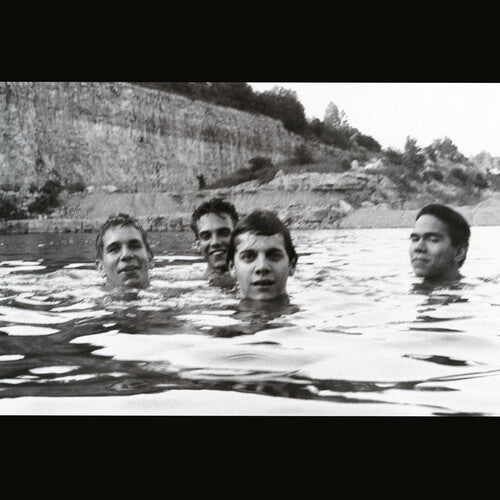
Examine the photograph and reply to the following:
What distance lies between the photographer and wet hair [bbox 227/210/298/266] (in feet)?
9.50

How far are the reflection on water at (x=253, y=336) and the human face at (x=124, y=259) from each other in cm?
4

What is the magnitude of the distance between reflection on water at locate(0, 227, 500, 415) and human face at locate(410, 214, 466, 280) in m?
0.04

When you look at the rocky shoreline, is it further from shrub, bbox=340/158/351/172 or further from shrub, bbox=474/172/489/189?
shrub, bbox=340/158/351/172

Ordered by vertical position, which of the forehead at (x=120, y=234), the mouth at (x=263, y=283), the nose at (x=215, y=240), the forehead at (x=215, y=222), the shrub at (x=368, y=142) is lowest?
the mouth at (x=263, y=283)

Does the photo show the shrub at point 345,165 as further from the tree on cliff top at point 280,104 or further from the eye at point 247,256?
the eye at point 247,256

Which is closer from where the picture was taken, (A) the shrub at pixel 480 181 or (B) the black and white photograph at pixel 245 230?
(B) the black and white photograph at pixel 245 230

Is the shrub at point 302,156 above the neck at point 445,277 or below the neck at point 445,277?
above

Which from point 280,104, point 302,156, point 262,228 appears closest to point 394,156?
point 302,156

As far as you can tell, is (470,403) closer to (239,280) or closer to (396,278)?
(396,278)

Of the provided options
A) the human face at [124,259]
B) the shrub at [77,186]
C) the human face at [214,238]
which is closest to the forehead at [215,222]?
the human face at [214,238]

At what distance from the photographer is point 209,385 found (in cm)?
272

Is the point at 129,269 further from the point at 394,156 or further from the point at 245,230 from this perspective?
the point at 394,156

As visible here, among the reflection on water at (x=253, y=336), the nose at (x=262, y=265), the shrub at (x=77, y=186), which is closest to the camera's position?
the reflection on water at (x=253, y=336)

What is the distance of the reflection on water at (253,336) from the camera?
8.93ft
